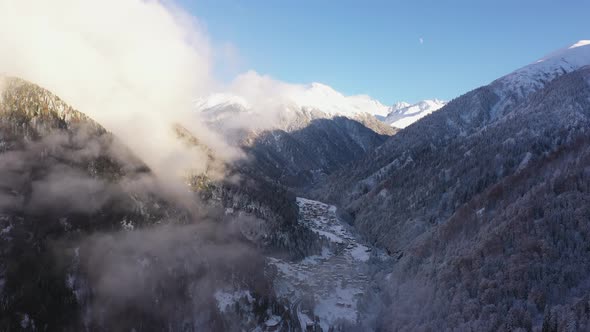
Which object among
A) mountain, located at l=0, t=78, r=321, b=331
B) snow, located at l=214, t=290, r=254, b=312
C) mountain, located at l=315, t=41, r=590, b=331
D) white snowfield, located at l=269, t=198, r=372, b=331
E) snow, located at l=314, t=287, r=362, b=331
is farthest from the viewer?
white snowfield, located at l=269, t=198, r=372, b=331

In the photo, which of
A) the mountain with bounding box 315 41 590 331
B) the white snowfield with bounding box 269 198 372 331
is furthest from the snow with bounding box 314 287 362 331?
the mountain with bounding box 315 41 590 331

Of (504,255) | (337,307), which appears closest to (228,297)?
(337,307)

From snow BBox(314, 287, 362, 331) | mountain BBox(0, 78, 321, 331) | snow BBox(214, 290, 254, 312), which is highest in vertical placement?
mountain BBox(0, 78, 321, 331)

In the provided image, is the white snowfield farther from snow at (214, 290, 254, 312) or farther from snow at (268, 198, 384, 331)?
snow at (214, 290, 254, 312)

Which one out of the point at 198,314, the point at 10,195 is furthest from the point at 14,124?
the point at 198,314

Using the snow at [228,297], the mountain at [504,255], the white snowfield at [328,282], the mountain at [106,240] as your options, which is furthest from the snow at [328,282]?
the snow at [228,297]

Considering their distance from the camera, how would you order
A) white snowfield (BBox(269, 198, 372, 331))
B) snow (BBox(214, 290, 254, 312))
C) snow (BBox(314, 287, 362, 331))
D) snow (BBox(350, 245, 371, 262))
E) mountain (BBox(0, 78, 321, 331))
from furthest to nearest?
snow (BBox(350, 245, 371, 262)), white snowfield (BBox(269, 198, 372, 331)), snow (BBox(314, 287, 362, 331)), snow (BBox(214, 290, 254, 312)), mountain (BBox(0, 78, 321, 331))

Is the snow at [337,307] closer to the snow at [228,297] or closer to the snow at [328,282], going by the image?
the snow at [328,282]

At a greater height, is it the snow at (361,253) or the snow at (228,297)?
the snow at (228,297)

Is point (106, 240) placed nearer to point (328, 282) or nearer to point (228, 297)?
point (228, 297)
